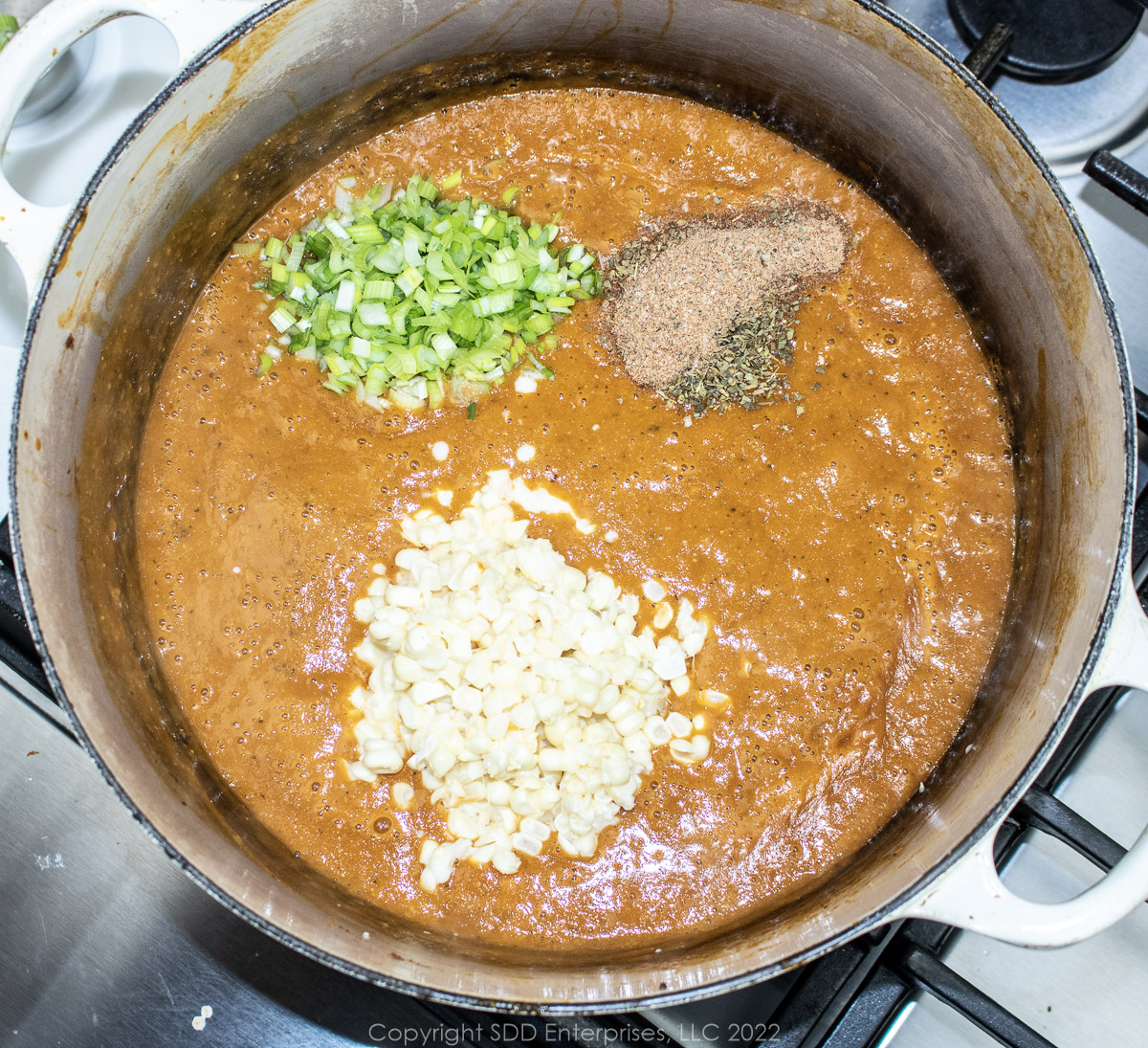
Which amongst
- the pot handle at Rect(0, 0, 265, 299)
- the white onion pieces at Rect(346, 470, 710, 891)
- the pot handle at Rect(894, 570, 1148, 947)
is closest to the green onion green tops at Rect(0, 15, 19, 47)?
the pot handle at Rect(0, 0, 265, 299)

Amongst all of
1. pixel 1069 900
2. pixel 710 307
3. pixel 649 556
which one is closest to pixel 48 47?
pixel 710 307

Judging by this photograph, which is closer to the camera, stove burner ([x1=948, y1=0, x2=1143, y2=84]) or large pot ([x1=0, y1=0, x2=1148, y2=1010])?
large pot ([x1=0, y1=0, x2=1148, y2=1010])

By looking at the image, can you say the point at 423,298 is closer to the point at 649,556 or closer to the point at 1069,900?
the point at 649,556

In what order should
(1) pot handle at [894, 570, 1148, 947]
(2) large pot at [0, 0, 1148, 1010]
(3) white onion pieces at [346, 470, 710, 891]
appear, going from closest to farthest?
(1) pot handle at [894, 570, 1148, 947] < (2) large pot at [0, 0, 1148, 1010] < (3) white onion pieces at [346, 470, 710, 891]

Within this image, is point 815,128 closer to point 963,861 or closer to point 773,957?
point 963,861

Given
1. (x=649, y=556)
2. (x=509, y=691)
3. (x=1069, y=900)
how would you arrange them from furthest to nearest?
1. (x=649, y=556)
2. (x=509, y=691)
3. (x=1069, y=900)

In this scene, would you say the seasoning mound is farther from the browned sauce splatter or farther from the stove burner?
the stove burner

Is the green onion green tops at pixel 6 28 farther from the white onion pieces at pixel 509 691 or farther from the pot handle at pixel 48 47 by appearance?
the white onion pieces at pixel 509 691
